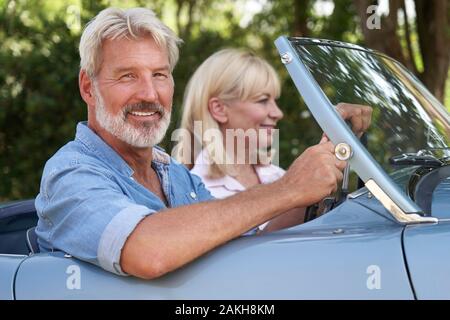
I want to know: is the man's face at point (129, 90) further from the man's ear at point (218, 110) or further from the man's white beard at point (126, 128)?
the man's ear at point (218, 110)

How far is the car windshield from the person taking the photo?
2.18m

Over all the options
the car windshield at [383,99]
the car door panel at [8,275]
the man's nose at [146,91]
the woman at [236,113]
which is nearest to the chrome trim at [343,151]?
the car windshield at [383,99]

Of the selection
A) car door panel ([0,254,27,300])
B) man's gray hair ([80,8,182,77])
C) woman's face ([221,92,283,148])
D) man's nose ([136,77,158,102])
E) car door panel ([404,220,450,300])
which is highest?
man's gray hair ([80,8,182,77])

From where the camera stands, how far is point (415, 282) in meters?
1.77

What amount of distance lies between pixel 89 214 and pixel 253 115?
1872 millimetres

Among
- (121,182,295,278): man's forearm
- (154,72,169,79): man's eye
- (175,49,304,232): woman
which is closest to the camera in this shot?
(121,182,295,278): man's forearm

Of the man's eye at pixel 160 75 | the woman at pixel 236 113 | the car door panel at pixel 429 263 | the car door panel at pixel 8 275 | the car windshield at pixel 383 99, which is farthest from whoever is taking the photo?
the woman at pixel 236 113

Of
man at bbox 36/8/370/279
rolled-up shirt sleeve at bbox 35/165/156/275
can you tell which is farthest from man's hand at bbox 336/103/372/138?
rolled-up shirt sleeve at bbox 35/165/156/275

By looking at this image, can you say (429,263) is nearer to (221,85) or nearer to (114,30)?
(114,30)

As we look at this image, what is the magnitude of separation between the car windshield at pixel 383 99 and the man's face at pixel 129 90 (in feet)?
1.57

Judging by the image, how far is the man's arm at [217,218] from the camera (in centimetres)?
188

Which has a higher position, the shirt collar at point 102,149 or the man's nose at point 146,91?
the man's nose at point 146,91

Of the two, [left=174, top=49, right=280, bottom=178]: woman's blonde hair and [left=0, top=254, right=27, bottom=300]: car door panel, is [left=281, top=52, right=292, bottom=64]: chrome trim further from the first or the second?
[left=174, top=49, right=280, bottom=178]: woman's blonde hair
